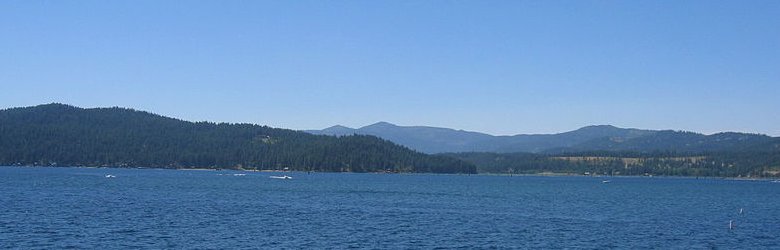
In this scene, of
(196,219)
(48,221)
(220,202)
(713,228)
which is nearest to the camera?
(48,221)

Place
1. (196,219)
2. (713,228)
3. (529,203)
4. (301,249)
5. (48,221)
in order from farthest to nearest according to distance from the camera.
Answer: (529,203), (713,228), (196,219), (48,221), (301,249)

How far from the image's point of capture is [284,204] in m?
115

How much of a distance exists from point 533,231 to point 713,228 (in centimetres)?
2360

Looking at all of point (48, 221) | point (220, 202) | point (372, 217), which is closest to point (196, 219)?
point (48, 221)

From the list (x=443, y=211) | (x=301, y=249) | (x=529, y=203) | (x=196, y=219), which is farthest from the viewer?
(x=529, y=203)

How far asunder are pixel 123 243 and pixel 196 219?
69.2ft

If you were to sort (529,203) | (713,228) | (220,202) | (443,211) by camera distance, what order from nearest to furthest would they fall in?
(713,228), (443,211), (220,202), (529,203)

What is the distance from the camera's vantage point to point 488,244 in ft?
233

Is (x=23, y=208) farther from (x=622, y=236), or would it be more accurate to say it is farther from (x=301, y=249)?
(x=622, y=236)

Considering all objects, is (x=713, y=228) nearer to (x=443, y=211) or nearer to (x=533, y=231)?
(x=533, y=231)

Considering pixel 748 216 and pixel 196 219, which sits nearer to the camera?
pixel 196 219

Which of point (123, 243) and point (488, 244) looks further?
point (488, 244)

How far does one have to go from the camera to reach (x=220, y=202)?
376ft

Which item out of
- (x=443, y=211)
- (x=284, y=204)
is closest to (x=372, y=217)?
(x=443, y=211)
